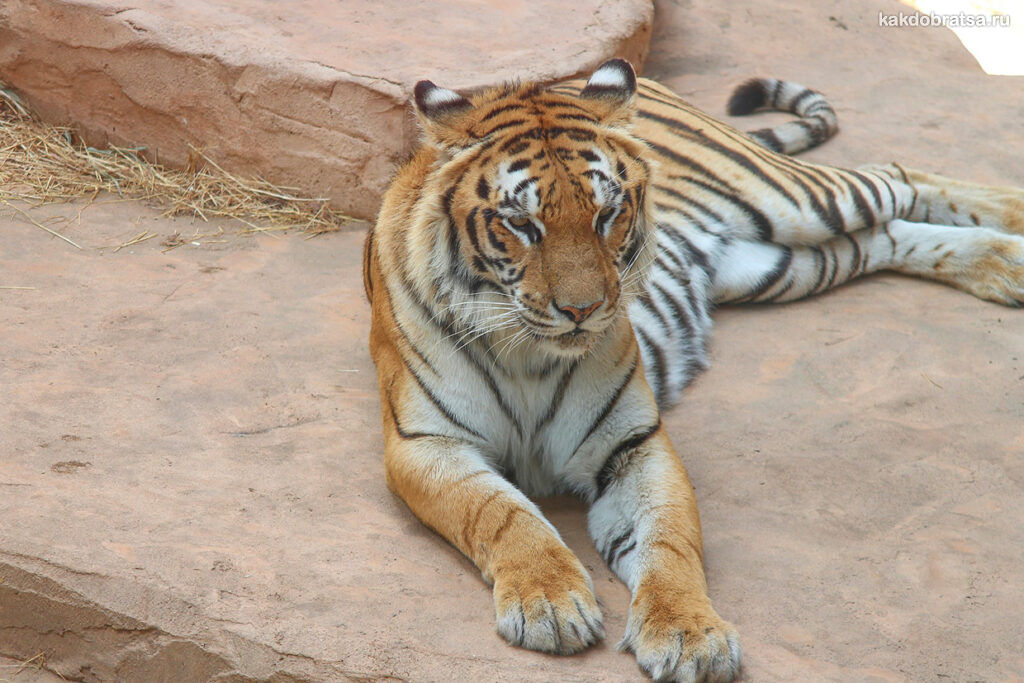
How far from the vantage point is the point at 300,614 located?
8.02ft

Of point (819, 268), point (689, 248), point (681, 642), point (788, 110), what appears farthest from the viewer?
point (788, 110)

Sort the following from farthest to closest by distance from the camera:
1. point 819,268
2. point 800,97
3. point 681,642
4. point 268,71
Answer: point 800,97 < point 268,71 < point 819,268 < point 681,642

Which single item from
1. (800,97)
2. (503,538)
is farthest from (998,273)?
(503,538)

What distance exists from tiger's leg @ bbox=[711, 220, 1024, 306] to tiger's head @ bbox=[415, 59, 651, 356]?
1.47 m

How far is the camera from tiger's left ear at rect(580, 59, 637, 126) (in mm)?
2986

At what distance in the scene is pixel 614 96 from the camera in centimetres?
302

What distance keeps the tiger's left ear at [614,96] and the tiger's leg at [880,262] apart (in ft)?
4.58

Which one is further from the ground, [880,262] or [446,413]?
[446,413]

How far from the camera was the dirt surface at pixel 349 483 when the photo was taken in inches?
95.8

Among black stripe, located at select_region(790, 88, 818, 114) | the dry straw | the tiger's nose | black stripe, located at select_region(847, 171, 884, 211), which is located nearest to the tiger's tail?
black stripe, located at select_region(790, 88, 818, 114)

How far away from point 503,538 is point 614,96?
124cm

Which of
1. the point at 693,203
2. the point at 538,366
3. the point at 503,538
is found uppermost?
the point at 538,366

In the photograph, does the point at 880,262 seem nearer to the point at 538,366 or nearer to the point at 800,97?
the point at 800,97

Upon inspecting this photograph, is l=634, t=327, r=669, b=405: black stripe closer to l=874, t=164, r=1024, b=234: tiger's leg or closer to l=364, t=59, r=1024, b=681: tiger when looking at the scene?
l=364, t=59, r=1024, b=681: tiger
